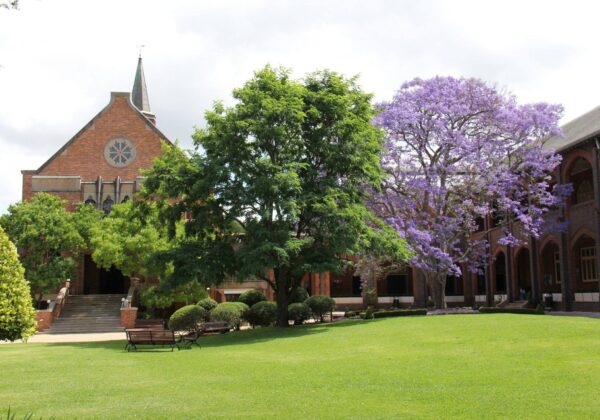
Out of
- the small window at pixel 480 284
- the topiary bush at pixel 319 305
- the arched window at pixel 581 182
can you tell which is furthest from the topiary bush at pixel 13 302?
the small window at pixel 480 284

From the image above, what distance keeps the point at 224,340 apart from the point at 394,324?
648 centimetres

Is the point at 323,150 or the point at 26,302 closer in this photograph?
the point at 26,302

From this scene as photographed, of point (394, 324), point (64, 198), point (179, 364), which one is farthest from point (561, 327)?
point (64, 198)

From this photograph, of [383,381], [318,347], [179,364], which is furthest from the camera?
[318,347]

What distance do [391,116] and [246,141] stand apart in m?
8.47

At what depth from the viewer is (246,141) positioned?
23969 mm

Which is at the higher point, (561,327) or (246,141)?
(246,141)

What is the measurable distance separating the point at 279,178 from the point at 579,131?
18462 millimetres

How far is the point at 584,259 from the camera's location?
33.7 metres

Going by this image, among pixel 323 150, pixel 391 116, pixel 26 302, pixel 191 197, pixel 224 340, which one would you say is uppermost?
pixel 391 116

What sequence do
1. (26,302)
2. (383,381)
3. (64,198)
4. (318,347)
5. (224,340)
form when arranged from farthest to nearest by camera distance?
(64,198) < (224,340) < (318,347) < (26,302) < (383,381)

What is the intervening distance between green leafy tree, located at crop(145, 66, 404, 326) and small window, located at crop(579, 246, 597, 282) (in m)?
14.1

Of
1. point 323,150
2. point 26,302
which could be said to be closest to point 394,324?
point 323,150

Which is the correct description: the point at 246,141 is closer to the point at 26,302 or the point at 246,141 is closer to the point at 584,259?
the point at 26,302
